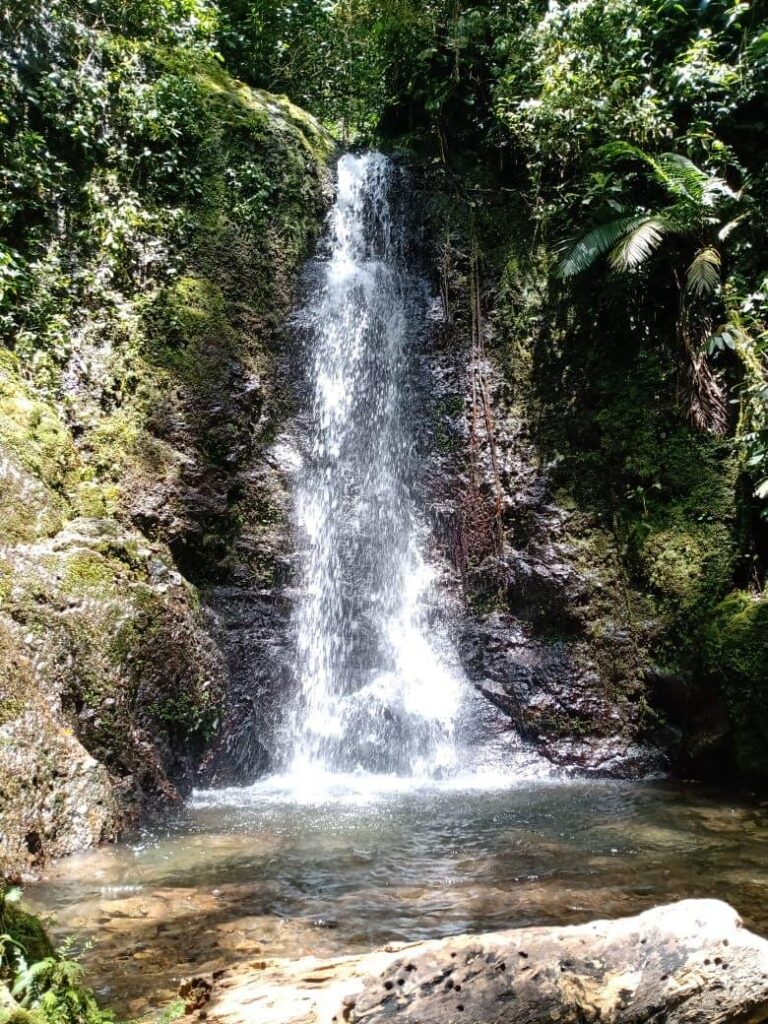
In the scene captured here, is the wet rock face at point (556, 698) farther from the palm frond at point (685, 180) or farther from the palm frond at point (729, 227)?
the palm frond at point (685, 180)

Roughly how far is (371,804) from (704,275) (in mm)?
6058

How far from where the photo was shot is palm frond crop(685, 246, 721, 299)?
25.6ft

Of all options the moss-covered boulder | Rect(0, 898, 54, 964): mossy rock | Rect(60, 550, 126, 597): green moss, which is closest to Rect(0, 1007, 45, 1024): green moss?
Rect(0, 898, 54, 964): mossy rock

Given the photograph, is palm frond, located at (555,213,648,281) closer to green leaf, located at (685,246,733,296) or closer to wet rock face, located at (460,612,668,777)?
green leaf, located at (685,246,733,296)

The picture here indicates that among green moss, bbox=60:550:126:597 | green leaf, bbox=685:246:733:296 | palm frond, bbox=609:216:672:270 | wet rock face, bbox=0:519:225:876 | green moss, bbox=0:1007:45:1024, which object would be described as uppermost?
palm frond, bbox=609:216:672:270

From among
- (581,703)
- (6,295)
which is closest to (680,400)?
(581,703)

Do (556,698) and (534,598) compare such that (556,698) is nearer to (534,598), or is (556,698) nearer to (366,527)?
(534,598)

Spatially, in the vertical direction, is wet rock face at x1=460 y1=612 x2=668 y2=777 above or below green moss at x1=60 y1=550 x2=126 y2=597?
below

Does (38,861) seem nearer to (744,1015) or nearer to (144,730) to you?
(144,730)

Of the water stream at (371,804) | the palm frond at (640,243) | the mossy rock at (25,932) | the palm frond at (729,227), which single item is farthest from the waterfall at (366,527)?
the mossy rock at (25,932)

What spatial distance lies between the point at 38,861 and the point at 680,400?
22.9 ft

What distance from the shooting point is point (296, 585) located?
323 inches

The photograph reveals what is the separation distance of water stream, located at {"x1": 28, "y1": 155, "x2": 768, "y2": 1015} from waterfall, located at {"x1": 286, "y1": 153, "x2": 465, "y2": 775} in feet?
0.07

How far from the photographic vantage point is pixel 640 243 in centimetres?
791
